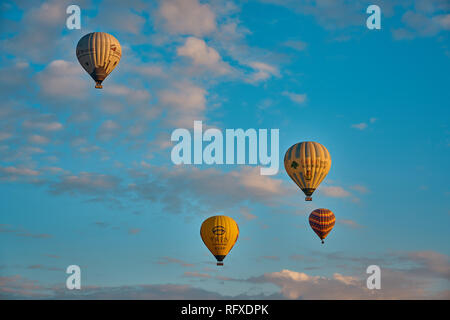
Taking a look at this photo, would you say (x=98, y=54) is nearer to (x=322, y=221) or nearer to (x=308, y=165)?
(x=308, y=165)

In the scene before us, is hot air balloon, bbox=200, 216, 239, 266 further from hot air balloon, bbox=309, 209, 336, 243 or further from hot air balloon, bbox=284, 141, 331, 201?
hot air balloon, bbox=309, 209, 336, 243

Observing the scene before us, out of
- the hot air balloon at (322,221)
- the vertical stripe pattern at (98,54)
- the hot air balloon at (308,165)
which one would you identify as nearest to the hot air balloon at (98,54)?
the vertical stripe pattern at (98,54)

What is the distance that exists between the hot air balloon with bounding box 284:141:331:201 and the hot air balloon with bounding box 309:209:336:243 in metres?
10.8

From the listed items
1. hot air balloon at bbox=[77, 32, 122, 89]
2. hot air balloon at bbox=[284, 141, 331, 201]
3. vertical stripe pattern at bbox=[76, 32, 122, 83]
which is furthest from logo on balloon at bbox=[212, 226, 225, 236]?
vertical stripe pattern at bbox=[76, 32, 122, 83]

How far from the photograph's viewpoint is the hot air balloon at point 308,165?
71.7 m

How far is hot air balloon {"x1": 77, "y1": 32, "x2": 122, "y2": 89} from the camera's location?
227ft

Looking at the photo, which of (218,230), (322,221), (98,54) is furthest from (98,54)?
(322,221)
